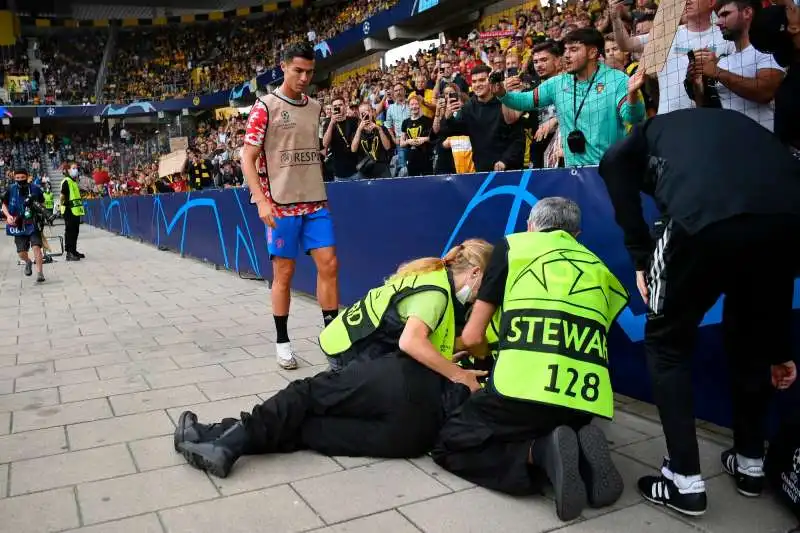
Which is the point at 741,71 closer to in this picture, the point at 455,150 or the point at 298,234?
the point at 298,234

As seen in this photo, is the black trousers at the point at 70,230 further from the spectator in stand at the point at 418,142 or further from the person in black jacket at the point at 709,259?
the person in black jacket at the point at 709,259

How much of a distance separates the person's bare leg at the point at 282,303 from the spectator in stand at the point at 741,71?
2.62 m

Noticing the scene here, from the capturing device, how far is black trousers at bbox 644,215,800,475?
216 cm

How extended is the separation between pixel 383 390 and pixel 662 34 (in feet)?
8.07

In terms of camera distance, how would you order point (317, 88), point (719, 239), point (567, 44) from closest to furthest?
1. point (719, 239)
2. point (567, 44)
3. point (317, 88)

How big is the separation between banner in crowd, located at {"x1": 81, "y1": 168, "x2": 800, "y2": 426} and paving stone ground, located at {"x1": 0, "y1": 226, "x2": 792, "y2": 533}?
0.28 meters

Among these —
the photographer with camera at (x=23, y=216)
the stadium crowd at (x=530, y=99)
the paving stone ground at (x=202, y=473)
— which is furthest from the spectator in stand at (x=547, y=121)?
the photographer with camera at (x=23, y=216)

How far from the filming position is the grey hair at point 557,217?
2.82m

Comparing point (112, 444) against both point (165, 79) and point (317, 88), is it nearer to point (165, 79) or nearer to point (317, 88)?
point (317, 88)

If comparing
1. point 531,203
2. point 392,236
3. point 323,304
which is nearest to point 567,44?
point 531,203

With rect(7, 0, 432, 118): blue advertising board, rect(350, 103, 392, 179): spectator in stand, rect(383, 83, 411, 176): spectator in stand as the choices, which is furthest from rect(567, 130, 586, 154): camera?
rect(7, 0, 432, 118): blue advertising board

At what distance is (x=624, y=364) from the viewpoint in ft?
11.7

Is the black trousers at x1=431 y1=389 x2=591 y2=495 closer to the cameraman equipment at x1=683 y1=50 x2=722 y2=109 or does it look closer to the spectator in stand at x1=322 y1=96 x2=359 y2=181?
the cameraman equipment at x1=683 y1=50 x2=722 y2=109

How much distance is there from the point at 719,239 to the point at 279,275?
9.74 feet
